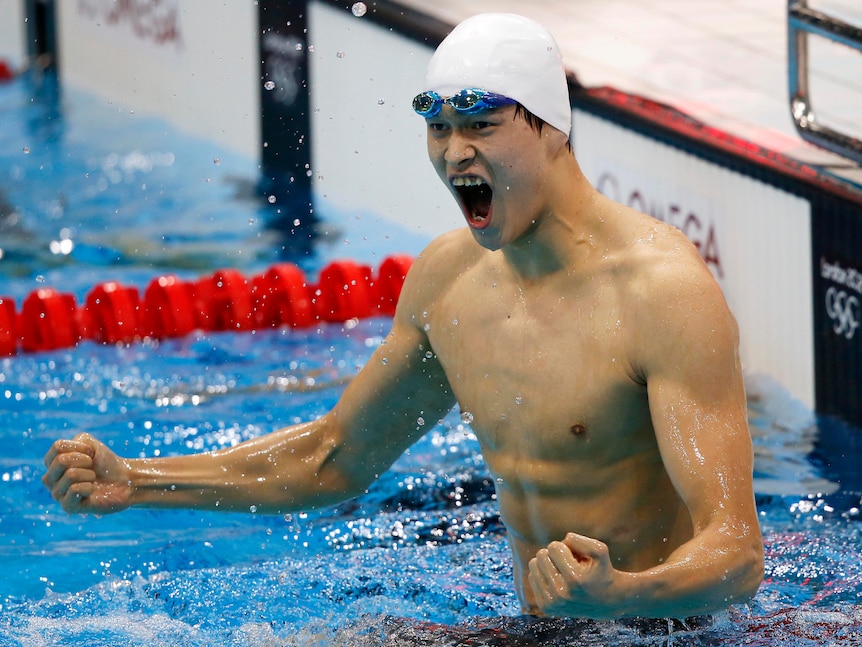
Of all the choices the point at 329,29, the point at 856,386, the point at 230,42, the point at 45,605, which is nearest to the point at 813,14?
the point at 856,386

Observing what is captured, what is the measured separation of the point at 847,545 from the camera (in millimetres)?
3113

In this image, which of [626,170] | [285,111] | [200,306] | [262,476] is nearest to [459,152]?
[262,476]

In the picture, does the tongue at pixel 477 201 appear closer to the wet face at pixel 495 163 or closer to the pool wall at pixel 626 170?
the wet face at pixel 495 163

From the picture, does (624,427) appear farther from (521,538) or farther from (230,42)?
(230,42)

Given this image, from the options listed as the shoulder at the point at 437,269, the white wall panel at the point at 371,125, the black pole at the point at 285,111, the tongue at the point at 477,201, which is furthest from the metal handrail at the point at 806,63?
the black pole at the point at 285,111

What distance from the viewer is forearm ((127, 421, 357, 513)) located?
7.38 ft

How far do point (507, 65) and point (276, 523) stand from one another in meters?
1.93

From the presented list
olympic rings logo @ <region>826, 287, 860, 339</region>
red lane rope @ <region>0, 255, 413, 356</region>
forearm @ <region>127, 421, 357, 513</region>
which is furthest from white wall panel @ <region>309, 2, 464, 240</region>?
forearm @ <region>127, 421, 357, 513</region>

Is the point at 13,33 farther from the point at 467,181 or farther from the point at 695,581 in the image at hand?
the point at 695,581

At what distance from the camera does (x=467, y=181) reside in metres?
1.86

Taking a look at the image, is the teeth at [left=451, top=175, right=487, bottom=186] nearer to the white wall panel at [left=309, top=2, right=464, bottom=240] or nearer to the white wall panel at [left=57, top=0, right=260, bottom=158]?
the white wall panel at [left=309, top=2, right=464, bottom=240]

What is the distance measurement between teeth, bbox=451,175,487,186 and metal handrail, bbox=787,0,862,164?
2.43 metres

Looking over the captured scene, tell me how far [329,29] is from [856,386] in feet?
12.5

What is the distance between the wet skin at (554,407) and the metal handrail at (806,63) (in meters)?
2.21
